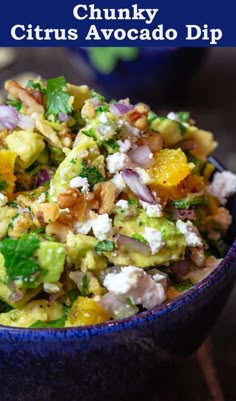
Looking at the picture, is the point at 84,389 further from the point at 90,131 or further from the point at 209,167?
the point at 209,167

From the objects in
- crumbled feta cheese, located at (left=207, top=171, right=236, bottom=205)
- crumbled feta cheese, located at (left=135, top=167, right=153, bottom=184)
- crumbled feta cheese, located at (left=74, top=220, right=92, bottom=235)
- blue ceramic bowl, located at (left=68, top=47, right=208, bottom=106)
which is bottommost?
blue ceramic bowl, located at (left=68, top=47, right=208, bottom=106)

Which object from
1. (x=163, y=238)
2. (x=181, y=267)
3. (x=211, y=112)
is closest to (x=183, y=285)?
(x=181, y=267)

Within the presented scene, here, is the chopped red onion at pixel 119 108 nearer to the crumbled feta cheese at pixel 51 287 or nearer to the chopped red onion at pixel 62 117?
the chopped red onion at pixel 62 117

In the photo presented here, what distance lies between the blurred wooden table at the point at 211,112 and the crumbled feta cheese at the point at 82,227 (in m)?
0.54

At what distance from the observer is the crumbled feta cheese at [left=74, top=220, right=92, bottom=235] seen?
1607 mm

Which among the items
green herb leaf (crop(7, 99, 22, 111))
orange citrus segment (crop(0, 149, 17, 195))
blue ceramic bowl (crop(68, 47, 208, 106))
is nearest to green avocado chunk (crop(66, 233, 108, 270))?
orange citrus segment (crop(0, 149, 17, 195))

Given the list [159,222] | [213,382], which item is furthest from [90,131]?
[213,382]

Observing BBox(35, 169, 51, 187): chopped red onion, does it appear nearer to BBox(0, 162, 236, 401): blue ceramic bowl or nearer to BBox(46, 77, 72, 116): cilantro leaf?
BBox(46, 77, 72, 116): cilantro leaf

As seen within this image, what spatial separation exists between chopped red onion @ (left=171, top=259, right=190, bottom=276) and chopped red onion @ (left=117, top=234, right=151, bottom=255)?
12 cm

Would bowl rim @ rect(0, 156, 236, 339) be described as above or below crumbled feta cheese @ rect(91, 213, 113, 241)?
below

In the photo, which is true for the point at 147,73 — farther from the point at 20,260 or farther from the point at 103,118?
the point at 20,260

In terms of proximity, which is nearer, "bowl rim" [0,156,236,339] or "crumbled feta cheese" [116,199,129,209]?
"bowl rim" [0,156,236,339]

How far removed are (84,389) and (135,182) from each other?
464 mm

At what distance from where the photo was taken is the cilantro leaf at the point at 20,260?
59.7 inches
